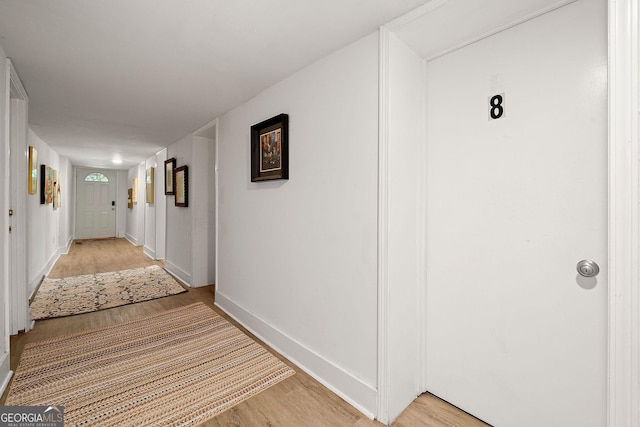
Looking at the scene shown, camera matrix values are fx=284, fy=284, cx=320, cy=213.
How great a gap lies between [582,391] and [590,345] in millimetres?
213

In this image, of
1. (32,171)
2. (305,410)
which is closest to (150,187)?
(32,171)

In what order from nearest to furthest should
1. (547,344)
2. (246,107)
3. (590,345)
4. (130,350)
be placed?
1. (590,345)
2. (547,344)
3. (130,350)
4. (246,107)

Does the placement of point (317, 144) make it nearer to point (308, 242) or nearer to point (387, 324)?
point (308, 242)

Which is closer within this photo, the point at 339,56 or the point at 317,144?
the point at 339,56

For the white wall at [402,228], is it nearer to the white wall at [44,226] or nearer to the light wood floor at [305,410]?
the light wood floor at [305,410]

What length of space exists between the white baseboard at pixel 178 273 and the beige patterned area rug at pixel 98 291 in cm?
10

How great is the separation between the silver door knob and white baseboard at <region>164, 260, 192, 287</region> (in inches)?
169

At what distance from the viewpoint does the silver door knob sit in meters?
1.21

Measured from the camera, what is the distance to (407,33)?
1.57 metres

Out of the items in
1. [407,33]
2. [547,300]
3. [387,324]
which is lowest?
[387,324]

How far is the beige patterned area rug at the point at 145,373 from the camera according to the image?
5.43 feet

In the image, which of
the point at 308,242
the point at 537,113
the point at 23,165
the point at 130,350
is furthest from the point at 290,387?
the point at 23,165

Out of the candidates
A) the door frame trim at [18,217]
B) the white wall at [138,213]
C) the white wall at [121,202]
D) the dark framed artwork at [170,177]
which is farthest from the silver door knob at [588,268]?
the white wall at [121,202]

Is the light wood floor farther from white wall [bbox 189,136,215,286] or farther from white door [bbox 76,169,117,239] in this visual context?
white door [bbox 76,169,117,239]
